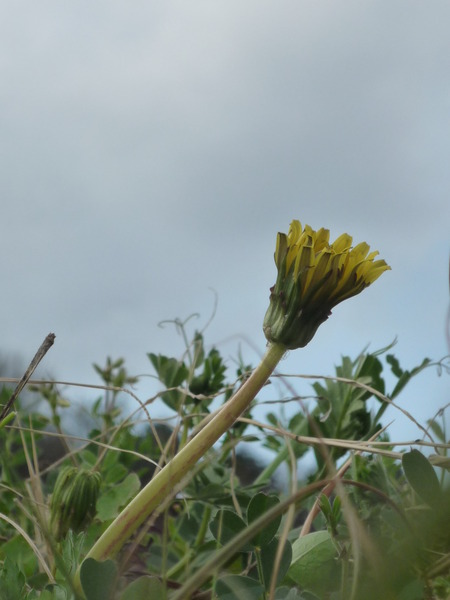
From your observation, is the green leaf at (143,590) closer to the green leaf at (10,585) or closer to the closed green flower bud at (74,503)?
the green leaf at (10,585)

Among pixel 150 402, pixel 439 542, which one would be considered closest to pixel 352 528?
pixel 439 542

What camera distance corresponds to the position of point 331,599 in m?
0.41

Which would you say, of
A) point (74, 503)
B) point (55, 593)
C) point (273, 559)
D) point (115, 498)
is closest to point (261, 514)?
point (273, 559)

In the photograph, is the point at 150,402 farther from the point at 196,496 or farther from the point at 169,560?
the point at 169,560

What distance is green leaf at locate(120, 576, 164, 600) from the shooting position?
39cm

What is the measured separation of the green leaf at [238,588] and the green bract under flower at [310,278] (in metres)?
0.17

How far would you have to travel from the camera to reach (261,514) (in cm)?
45

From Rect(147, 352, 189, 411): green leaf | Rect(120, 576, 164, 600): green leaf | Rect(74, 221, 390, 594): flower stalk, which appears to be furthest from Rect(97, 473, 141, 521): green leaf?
Rect(120, 576, 164, 600): green leaf

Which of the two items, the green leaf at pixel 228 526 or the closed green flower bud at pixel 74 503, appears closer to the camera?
the green leaf at pixel 228 526

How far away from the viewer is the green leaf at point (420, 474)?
412 millimetres

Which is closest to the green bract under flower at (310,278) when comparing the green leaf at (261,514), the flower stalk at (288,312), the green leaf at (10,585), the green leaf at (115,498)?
the flower stalk at (288,312)

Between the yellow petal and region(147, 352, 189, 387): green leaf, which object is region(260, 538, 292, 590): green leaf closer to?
the yellow petal

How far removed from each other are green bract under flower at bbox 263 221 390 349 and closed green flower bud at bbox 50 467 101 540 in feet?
0.80

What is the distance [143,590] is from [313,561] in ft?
0.51
